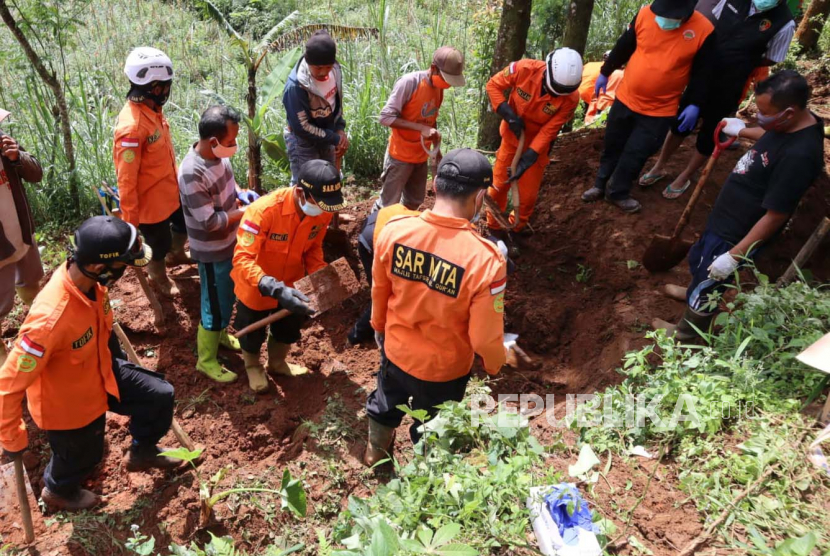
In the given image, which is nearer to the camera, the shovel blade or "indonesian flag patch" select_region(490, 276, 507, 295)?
"indonesian flag patch" select_region(490, 276, 507, 295)

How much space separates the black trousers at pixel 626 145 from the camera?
16.2 feet

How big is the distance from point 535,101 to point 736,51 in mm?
1659

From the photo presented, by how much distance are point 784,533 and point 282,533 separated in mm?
2469

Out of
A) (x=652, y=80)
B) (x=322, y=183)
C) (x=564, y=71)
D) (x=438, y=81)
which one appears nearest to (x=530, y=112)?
(x=564, y=71)

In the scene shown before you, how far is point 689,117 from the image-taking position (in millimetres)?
4957

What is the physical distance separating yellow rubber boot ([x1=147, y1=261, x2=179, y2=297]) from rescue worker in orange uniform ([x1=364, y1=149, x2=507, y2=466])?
267 centimetres

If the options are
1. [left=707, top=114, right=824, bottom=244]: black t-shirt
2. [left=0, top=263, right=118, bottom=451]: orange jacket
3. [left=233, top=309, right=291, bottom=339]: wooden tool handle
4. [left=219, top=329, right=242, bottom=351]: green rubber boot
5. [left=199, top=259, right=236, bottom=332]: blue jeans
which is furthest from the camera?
[left=219, top=329, right=242, bottom=351]: green rubber boot

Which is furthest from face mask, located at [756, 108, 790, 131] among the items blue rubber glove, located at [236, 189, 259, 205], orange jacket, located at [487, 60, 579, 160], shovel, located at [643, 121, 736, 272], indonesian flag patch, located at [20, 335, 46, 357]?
indonesian flag patch, located at [20, 335, 46, 357]

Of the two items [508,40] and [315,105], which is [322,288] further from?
[508,40]

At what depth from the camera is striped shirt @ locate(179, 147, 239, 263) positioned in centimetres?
385

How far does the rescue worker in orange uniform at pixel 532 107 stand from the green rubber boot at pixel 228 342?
257 centimetres

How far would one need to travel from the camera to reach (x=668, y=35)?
458cm

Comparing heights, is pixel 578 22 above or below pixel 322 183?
above

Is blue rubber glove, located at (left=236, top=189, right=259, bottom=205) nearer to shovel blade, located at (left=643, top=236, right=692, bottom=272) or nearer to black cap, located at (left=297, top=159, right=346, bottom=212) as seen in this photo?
black cap, located at (left=297, top=159, right=346, bottom=212)
